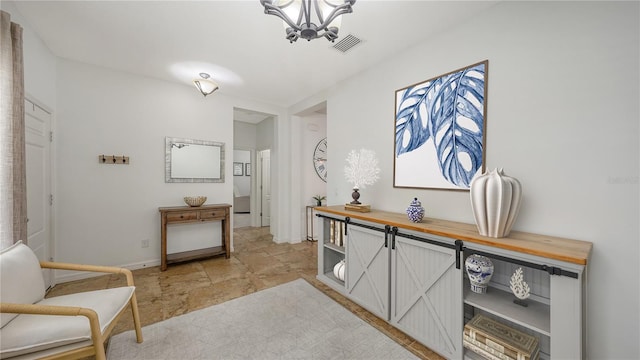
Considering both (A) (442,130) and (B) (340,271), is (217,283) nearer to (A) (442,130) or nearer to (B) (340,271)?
(B) (340,271)

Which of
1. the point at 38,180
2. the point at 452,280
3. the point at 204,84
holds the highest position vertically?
the point at 204,84

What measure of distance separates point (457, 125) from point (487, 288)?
139cm

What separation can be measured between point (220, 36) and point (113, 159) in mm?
2337

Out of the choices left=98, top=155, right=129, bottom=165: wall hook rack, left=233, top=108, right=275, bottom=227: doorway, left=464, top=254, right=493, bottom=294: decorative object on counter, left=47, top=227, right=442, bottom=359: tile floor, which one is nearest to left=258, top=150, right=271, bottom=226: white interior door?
left=233, top=108, right=275, bottom=227: doorway

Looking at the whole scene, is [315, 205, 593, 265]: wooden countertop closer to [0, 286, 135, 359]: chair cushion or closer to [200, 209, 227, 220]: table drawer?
[0, 286, 135, 359]: chair cushion

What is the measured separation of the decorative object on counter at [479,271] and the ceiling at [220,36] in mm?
2042

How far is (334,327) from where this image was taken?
207 centimetres

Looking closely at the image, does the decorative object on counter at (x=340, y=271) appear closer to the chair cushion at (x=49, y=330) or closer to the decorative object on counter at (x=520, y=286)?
the decorative object on counter at (x=520, y=286)

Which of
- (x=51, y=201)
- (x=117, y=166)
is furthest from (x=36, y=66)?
(x=51, y=201)

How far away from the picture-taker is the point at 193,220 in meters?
3.50

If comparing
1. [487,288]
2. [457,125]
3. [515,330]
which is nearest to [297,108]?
[457,125]

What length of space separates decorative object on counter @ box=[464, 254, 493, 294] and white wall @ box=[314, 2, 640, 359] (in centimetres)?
42

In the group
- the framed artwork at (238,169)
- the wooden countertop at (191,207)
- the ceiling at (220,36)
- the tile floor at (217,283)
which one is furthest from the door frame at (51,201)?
the framed artwork at (238,169)

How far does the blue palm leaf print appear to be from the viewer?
1.99m
